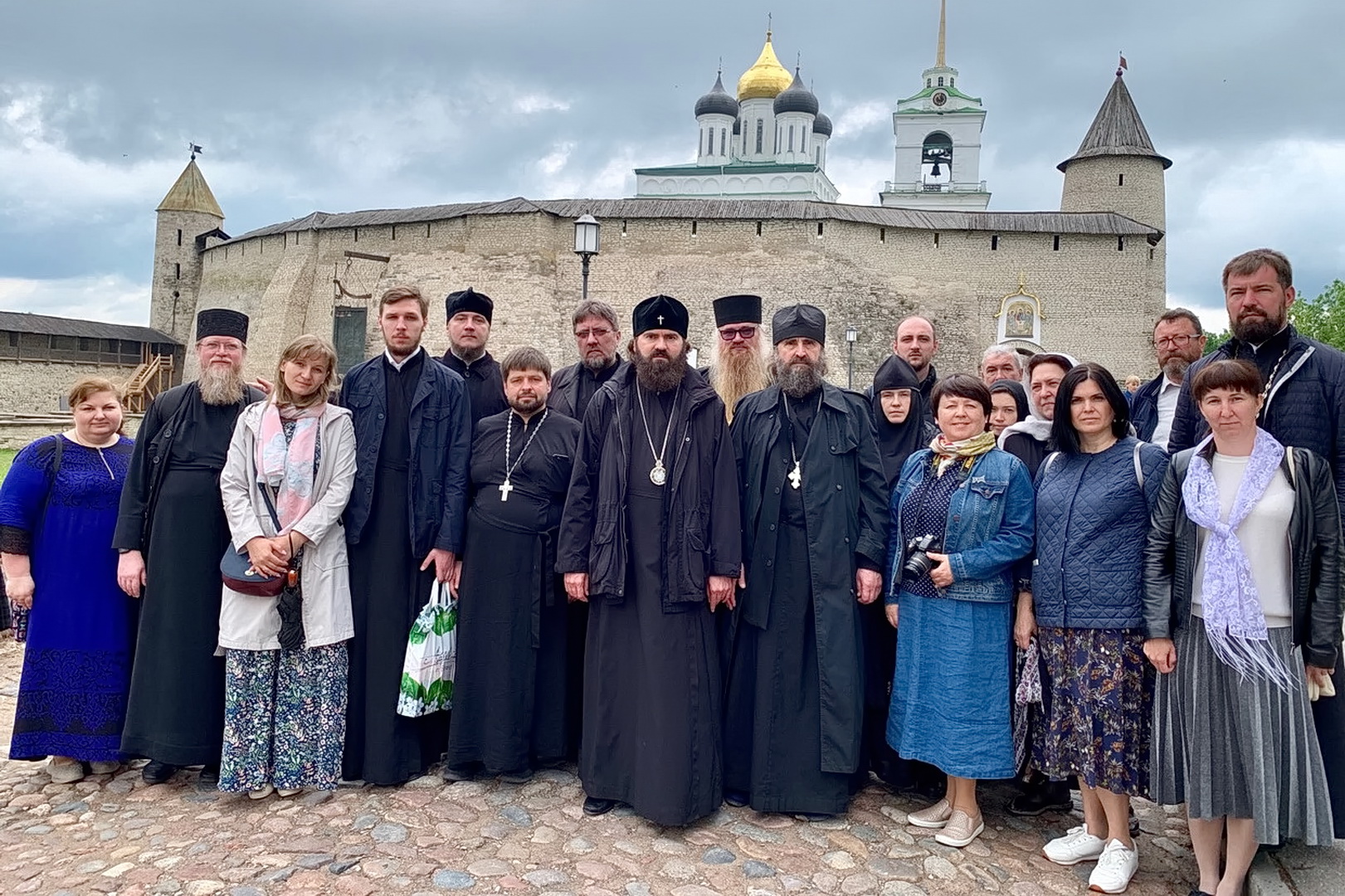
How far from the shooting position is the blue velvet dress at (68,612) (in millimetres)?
3576

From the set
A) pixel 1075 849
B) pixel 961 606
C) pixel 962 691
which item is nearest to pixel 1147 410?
pixel 961 606

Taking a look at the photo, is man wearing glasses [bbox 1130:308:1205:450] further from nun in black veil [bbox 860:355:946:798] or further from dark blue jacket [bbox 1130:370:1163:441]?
nun in black veil [bbox 860:355:946:798]

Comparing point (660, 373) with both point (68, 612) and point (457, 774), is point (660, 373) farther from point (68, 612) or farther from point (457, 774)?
point (68, 612)

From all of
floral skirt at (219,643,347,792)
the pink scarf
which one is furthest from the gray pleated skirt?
the pink scarf

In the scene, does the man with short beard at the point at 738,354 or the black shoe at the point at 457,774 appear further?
the man with short beard at the point at 738,354

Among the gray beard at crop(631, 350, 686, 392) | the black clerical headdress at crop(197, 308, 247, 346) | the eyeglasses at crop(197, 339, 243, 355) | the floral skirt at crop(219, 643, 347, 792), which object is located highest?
the black clerical headdress at crop(197, 308, 247, 346)

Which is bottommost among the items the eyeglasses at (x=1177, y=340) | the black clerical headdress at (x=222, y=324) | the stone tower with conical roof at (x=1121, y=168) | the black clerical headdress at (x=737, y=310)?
the black clerical headdress at (x=222, y=324)

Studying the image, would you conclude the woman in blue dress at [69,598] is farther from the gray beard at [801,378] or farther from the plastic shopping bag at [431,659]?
the gray beard at [801,378]

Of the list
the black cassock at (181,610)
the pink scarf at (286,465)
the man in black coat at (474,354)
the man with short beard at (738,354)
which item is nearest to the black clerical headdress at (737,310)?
the man with short beard at (738,354)

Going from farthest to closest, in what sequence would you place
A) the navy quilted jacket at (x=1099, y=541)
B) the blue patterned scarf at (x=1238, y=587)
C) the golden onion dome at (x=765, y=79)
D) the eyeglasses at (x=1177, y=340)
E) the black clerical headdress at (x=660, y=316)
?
the golden onion dome at (x=765, y=79) < the eyeglasses at (x=1177, y=340) < the black clerical headdress at (x=660, y=316) < the navy quilted jacket at (x=1099, y=541) < the blue patterned scarf at (x=1238, y=587)

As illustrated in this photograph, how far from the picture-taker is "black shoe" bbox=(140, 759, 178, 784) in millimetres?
3564

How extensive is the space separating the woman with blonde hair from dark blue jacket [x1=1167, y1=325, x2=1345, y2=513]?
301 centimetres

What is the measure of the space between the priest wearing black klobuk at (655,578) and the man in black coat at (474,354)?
2.94 ft

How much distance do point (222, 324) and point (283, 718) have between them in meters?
1.57
